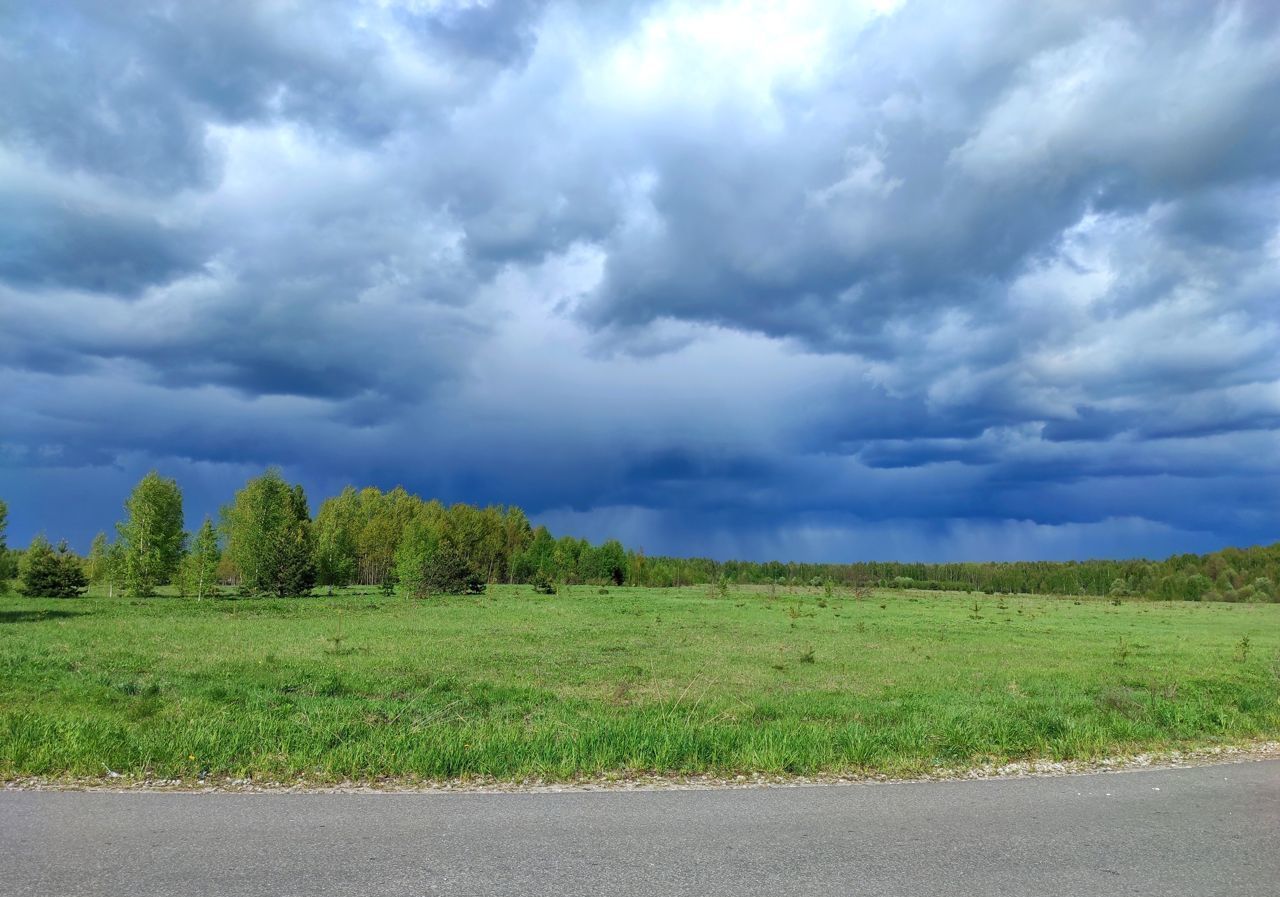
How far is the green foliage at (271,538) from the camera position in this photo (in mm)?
86375

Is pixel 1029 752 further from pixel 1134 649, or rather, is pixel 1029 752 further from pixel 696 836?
pixel 1134 649

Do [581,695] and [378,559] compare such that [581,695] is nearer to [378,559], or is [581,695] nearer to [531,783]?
[531,783]

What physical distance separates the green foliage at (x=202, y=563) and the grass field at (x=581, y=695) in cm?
3315

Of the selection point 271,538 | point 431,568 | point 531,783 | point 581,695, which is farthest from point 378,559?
point 531,783

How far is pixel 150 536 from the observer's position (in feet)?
283

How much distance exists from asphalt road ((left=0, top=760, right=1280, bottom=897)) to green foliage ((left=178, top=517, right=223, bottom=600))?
86091mm

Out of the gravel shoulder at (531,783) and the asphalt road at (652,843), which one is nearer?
the asphalt road at (652,843)

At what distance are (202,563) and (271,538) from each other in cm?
800

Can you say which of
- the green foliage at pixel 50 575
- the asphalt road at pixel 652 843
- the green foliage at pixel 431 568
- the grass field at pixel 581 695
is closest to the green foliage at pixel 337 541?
the green foliage at pixel 431 568

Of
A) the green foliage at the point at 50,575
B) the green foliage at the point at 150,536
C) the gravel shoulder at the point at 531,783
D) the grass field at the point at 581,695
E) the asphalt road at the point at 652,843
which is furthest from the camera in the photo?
the green foliage at the point at 150,536

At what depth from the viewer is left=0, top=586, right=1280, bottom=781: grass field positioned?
1051 cm

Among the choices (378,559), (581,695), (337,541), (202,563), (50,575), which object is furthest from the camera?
(378,559)

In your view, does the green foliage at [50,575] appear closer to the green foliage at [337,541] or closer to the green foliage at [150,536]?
the green foliage at [150,536]

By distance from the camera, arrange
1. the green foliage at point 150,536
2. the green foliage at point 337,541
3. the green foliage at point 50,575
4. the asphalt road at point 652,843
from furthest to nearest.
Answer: the green foliage at point 337,541
the green foliage at point 150,536
the green foliage at point 50,575
the asphalt road at point 652,843
